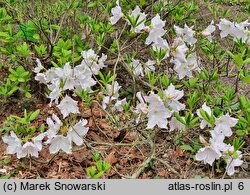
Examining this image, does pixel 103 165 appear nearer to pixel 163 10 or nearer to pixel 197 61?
pixel 197 61

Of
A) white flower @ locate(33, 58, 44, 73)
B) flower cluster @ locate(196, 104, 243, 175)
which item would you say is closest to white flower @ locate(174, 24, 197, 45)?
flower cluster @ locate(196, 104, 243, 175)

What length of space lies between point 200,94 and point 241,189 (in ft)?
2.62

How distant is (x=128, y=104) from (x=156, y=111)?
1.16 feet

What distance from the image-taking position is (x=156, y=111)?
2588 millimetres

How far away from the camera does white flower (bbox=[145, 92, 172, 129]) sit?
2.53 m

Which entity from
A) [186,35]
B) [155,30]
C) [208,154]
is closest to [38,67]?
[155,30]

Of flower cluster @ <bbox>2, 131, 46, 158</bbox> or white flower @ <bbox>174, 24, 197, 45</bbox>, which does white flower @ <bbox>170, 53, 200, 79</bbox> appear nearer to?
white flower @ <bbox>174, 24, 197, 45</bbox>

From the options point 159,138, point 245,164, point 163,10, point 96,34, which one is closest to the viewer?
point 245,164

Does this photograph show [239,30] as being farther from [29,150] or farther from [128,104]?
[29,150]

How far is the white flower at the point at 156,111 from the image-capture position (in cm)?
253

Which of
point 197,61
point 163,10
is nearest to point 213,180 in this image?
point 197,61

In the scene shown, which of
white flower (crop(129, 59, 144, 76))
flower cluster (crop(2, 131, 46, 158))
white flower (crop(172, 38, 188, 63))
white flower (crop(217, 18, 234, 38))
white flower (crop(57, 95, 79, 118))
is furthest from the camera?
white flower (crop(129, 59, 144, 76))

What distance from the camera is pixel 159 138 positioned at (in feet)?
10.6

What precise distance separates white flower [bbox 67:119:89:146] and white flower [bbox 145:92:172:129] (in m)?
0.35
